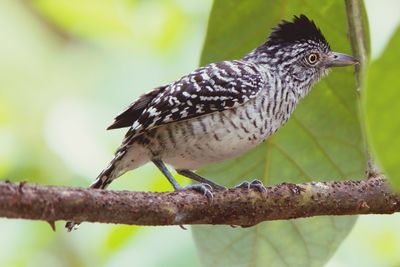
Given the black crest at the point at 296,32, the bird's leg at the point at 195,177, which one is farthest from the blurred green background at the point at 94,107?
the black crest at the point at 296,32

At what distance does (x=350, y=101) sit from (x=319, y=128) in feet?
0.63

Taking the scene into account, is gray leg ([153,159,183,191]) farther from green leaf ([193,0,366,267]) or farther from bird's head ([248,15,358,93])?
bird's head ([248,15,358,93])

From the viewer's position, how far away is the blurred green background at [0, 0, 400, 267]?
4.20m

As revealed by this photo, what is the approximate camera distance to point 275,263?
11.5 ft

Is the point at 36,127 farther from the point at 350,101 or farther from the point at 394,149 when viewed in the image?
the point at 394,149

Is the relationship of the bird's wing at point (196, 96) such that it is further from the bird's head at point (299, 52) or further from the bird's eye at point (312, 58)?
the bird's eye at point (312, 58)

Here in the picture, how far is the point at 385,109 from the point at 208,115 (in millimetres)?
2288

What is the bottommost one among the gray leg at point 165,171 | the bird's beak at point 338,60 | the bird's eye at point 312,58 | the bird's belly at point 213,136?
the gray leg at point 165,171

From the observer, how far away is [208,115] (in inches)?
153

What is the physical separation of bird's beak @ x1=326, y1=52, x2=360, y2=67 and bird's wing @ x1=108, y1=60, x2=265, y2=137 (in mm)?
374

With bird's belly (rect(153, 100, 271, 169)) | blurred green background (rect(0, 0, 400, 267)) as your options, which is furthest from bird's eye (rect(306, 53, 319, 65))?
bird's belly (rect(153, 100, 271, 169))

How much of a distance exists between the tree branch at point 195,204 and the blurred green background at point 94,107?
1.12 metres

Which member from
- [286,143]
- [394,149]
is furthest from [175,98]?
[394,149]

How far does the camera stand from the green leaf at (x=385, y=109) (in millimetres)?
1586
